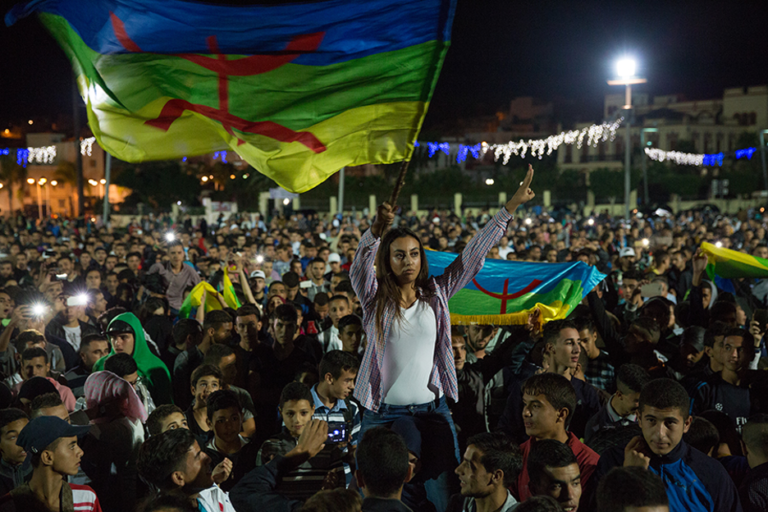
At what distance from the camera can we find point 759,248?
13258 millimetres

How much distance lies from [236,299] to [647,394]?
21.2 feet

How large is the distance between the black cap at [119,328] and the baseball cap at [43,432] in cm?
246

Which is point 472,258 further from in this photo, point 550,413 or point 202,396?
point 202,396

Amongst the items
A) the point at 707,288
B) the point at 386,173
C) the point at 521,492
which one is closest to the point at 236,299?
the point at 707,288

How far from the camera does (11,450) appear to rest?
4.64 metres

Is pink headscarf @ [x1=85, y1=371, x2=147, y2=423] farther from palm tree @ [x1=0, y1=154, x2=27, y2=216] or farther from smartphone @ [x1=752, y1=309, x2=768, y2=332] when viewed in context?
palm tree @ [x1=0, y1=154, x2=27, y2=216]

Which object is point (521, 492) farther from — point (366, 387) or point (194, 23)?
point (194, 23)

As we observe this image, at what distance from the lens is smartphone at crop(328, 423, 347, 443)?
4522 millimetres

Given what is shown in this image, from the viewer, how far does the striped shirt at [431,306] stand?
409 cm

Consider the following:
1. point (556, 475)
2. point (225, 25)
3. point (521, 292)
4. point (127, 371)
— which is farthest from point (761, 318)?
point (127, 371)

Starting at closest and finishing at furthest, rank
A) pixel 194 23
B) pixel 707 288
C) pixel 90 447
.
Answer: pixel 90 447, pixel 194 23, pixel 707 288

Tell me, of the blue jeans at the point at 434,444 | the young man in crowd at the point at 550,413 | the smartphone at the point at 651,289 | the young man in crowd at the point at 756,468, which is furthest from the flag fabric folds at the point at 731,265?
the blue jeans at the point at 434,444

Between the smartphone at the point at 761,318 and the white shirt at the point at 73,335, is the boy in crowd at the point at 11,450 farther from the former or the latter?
the smartphone at the point at 761,318

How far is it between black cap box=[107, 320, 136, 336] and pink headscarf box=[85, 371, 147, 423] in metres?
1.19
